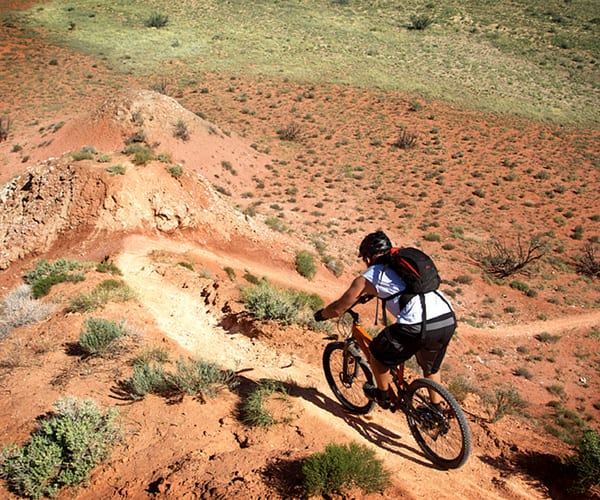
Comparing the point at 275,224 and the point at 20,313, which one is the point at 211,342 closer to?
the point at 20,313

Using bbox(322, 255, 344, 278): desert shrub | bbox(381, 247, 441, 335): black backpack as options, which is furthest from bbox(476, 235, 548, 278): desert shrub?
bbox(381, 247, 441, 335): black backpack

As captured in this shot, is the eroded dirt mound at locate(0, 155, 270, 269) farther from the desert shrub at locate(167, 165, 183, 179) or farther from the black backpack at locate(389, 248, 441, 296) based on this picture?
the black backpack at locate(389, 248, 441, 296)

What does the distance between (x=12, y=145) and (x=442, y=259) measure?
75.6 feet

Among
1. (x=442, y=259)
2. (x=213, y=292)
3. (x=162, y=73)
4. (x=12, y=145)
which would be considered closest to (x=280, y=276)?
(x=213, y=292)

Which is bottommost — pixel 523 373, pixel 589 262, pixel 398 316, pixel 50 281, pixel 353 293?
pixel 589 262

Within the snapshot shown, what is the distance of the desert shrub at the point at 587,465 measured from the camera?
4020 mm

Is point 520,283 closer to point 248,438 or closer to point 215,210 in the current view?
point 215,210

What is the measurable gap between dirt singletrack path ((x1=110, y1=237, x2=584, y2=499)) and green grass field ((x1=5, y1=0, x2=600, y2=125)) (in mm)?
31029

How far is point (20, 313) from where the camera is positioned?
652 cm

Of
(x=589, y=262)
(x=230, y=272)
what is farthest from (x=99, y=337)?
(x=589, y=262)

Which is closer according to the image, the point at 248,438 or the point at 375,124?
the point at 248,438

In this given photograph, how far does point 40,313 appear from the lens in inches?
260

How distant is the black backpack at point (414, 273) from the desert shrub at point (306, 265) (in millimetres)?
10528

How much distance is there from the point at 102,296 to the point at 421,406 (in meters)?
5.38
